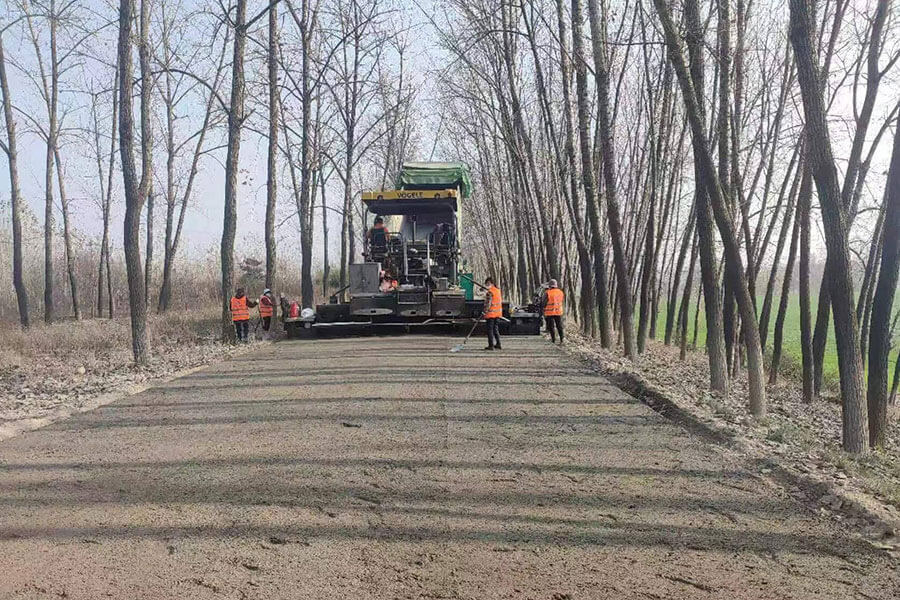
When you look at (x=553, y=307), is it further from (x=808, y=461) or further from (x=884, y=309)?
(x=808, y=461)

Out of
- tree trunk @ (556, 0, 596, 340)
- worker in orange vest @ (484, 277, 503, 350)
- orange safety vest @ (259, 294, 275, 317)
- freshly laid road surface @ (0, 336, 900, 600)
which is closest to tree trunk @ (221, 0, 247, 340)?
orange safety vest @ (259, 294, 275, 317)

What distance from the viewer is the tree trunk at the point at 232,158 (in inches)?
661

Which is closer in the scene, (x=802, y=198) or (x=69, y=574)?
(x=69, y=574)

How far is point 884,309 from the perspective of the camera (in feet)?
31.3

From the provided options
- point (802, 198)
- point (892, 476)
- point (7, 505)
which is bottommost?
point (892, 476)

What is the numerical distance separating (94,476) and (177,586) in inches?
96.7

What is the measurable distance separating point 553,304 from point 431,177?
464cm

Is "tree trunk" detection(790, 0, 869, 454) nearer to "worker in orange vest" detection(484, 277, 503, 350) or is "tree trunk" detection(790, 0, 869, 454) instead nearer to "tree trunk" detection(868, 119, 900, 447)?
"tree trunk" detection(868, 119, 900, 447)

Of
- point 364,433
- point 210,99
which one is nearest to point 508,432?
point 364,433

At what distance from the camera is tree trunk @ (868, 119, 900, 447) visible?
9.54m

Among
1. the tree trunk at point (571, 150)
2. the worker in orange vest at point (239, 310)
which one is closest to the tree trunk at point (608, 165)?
the tree trunk at point (571, 150)

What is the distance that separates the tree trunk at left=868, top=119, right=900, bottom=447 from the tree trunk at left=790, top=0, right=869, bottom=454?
75.9 inches

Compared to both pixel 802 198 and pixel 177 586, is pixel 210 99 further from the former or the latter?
pixel 177 586

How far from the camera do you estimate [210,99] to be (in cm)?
2819
